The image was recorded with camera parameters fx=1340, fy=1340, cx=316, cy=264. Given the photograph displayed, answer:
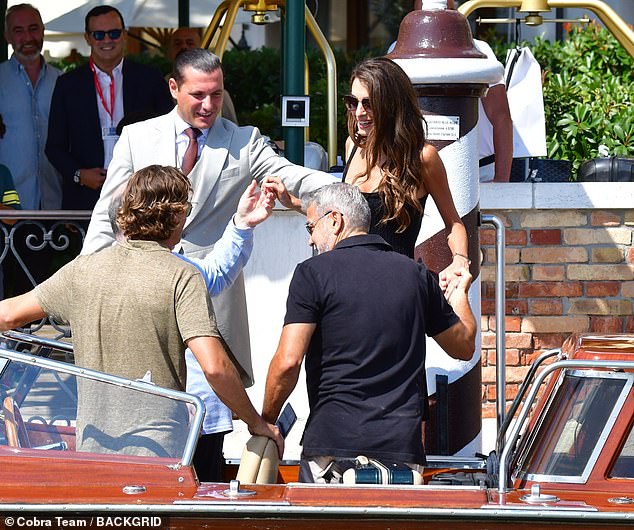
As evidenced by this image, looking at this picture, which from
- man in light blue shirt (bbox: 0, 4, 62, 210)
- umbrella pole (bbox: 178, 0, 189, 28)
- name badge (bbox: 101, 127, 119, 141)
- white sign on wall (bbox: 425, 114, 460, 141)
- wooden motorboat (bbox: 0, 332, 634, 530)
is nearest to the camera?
wooden motorboat (bbox: 0, 332, 634, 530)

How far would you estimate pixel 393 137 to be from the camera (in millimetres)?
4805

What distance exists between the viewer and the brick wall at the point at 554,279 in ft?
24.5

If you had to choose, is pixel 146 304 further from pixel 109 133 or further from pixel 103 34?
pixel 103 34

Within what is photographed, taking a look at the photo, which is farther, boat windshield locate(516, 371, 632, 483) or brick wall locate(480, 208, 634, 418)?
brick wall locate(480, 208, 634, 418)

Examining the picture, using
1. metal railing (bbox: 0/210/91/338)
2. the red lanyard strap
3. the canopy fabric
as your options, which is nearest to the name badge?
the red lanyard strap

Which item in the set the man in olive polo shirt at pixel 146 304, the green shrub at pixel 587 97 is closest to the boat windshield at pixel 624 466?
the man in olive polo shirt at pixel 146 304

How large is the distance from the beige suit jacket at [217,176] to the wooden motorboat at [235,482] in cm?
116

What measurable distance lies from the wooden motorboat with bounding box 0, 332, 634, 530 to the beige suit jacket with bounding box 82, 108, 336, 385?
3.82 ft

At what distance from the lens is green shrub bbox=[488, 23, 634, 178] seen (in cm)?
882

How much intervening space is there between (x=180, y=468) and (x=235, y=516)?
254mm

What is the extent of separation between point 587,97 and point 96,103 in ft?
12.8

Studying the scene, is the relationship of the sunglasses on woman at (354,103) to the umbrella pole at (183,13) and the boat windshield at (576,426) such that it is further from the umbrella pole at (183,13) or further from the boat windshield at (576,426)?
the umbrella pole at (183,13)

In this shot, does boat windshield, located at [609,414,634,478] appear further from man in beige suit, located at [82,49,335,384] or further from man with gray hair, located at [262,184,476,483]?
man in beige suit, located at [82,49,335,384]

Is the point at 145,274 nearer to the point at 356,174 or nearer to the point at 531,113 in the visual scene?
the point at 356,174
